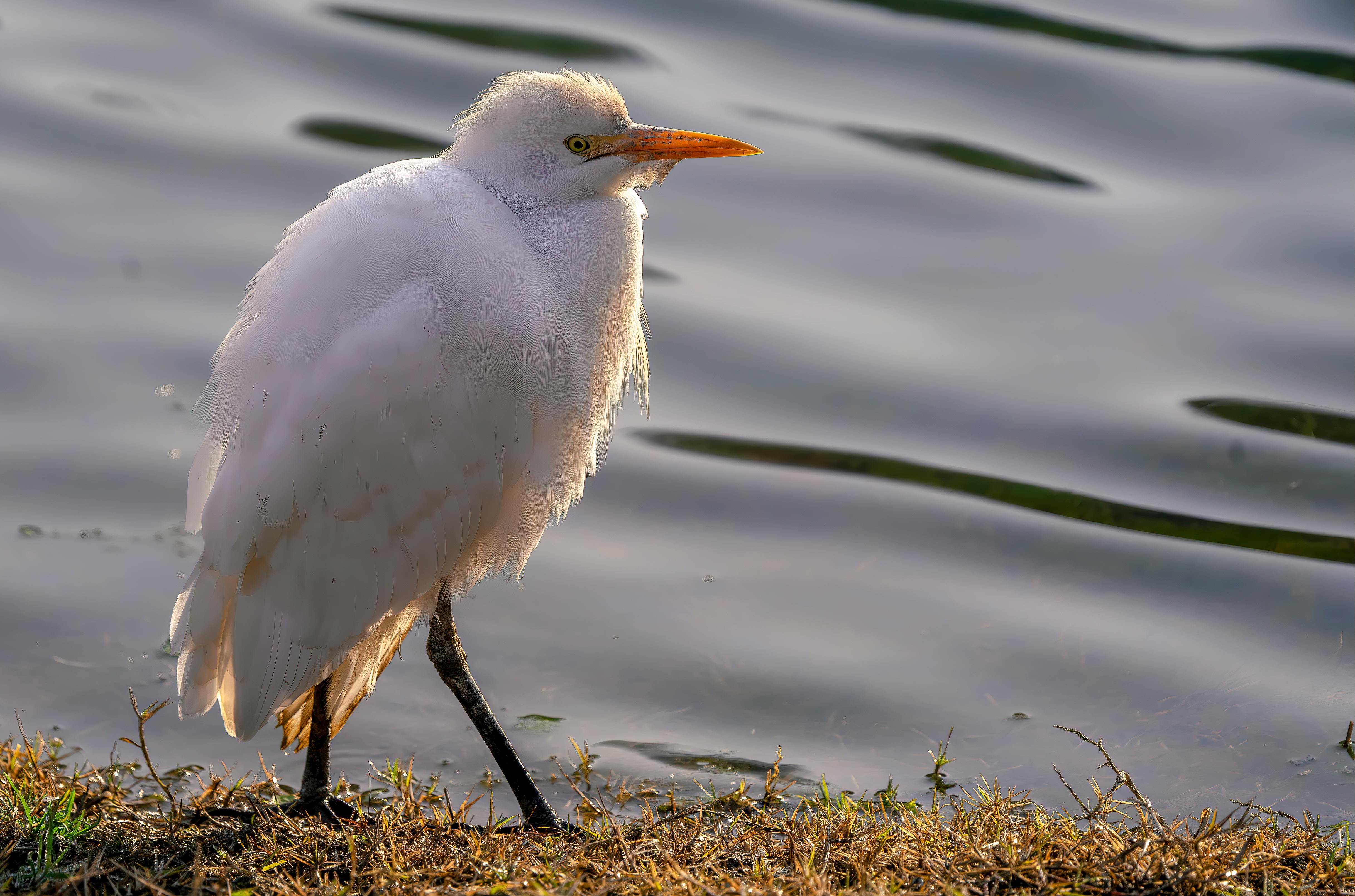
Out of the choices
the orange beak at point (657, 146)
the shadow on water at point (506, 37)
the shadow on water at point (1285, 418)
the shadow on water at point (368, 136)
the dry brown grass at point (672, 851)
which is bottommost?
the dry brown grass at point (672, 851)

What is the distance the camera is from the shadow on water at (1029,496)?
5.00 metres

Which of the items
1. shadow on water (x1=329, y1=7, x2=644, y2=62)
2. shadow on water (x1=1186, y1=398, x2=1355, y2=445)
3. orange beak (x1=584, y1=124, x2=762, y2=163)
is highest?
shadow on water (x1=329, y1=7, x2=644, y2=62)

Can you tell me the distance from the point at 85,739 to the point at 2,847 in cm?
134

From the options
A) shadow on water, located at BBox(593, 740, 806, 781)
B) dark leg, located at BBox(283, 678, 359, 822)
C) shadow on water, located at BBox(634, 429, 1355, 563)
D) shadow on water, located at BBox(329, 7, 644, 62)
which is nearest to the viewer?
dark leg, located at BBox(283, 678, 359, 822)

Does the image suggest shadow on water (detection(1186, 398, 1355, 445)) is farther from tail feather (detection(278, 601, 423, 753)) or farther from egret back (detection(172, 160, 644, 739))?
tail feather (detection(278, 601, 423, 753))

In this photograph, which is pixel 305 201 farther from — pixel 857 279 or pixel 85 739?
pixel 85 739

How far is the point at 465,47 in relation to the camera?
7934 millimetres

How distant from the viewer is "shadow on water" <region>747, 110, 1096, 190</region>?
22.8 ft

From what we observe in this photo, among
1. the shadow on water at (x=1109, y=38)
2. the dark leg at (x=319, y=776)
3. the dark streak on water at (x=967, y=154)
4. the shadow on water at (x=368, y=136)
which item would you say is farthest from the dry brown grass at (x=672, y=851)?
the shadow on water at (x=1109, y=38)

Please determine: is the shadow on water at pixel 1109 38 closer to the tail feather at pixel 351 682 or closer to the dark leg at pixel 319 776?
the tail feather at pixel 351 682

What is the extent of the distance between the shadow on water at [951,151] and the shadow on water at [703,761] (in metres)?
3.97

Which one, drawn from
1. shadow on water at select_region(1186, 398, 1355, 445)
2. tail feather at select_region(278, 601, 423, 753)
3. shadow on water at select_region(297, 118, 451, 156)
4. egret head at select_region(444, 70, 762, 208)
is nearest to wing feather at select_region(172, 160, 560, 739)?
egret head at select_region(444, 70, 762, 208)

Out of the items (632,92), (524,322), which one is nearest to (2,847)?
(524,322)

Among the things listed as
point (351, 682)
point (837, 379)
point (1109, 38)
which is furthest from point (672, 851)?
point (1109, 38)
